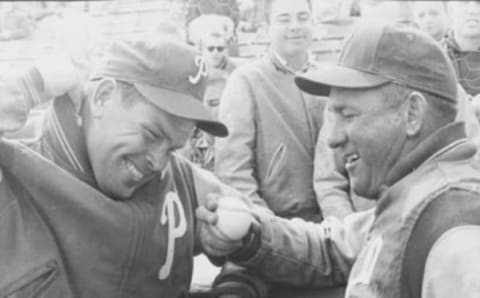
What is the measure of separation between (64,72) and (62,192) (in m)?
0.35

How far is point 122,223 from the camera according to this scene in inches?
93.8

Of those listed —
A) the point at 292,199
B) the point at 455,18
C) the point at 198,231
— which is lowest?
the point at 292,199

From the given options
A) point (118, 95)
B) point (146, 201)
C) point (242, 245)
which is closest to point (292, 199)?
point (242, 245)

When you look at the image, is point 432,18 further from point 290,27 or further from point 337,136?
point 337,136

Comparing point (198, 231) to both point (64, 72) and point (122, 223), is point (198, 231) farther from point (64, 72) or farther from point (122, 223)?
point (64, 72)

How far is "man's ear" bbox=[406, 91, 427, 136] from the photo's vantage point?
196cm

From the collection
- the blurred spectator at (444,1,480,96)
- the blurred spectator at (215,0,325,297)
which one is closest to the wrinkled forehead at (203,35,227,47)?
the blurred spectator at (215,0,325,297)

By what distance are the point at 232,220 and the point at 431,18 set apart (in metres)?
2.23

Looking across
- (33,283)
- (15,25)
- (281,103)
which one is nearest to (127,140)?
(33,283)

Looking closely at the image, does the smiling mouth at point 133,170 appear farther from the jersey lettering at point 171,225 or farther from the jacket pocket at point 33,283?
the jacket pocket at point 33,283

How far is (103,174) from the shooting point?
2342 mm

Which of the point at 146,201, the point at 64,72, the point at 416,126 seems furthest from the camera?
the point at 146,201

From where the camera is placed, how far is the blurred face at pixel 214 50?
3674mm

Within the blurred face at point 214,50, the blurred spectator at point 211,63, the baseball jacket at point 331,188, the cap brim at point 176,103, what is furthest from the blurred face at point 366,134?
the blurred face at point 214,50
